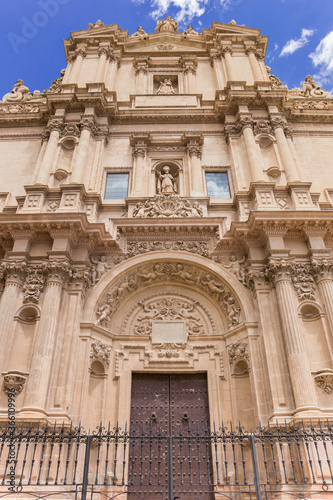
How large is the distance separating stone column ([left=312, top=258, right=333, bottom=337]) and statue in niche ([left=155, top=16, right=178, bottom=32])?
16177 mm

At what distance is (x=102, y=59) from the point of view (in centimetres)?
1903

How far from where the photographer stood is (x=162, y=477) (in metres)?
10.7

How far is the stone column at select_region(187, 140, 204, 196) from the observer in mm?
14688

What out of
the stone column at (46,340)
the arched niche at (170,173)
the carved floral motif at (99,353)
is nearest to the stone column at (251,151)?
the arched niche at (170,173)

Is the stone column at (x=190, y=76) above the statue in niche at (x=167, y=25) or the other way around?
the other way around

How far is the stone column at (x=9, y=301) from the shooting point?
10663mm

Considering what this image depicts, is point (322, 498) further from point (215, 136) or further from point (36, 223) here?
point (215, 136)

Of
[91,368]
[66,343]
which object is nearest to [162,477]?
[91,368]

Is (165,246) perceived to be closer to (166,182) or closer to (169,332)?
(169,332)

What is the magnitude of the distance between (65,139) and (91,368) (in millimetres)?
8689

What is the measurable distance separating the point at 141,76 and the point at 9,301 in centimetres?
1265

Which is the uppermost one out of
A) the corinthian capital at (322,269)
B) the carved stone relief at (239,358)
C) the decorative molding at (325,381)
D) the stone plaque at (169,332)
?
the corinthian capital at (322,269)

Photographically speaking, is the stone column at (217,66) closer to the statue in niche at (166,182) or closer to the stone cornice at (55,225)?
the statue in niche at (166,182)

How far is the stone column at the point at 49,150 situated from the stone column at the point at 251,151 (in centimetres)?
690
